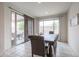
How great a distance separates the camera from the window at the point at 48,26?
21.1ft

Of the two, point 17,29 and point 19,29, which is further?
point 19,29

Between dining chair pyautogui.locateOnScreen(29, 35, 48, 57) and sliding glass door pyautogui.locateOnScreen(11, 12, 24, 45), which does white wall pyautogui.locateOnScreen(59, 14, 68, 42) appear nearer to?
sliding glass door pyautogui.locateOnScreen(11, 12, 24, 45)

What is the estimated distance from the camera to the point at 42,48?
2469 mm

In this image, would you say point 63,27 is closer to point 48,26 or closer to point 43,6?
point 48,26

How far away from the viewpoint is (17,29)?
4895mm

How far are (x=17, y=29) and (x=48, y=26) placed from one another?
281 centimetres

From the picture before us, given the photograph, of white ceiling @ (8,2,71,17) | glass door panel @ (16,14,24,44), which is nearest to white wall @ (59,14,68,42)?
white ceiling @ (8,2,71,17)

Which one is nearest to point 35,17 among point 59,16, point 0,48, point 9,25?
point 59,16

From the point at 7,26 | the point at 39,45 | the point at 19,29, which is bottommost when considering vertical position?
the point at 39,45

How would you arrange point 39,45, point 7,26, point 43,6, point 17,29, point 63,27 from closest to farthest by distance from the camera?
point 39,45, point 7,26, point 43,6, point 17,29, point 63,27

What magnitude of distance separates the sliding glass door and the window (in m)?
1.56

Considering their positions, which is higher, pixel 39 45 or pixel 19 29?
pixel 19 29

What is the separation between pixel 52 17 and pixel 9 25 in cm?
340

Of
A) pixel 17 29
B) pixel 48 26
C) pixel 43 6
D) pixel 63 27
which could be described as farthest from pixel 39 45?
pixel 48 26
